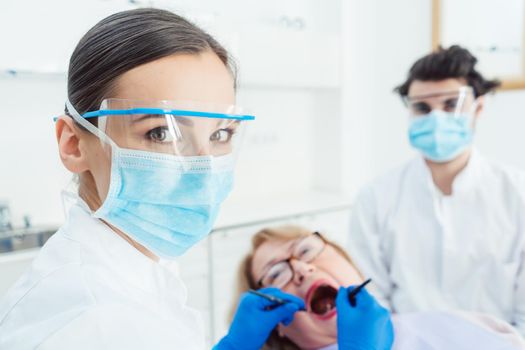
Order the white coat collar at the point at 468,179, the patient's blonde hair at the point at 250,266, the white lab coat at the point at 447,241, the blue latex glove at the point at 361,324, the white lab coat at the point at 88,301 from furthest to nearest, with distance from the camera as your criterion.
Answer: the white coat collar at the point at 468,179, the white lab coat at the point at 447,241, the patient's blonde hair at the point at 250,266, the blue latex glove at the point at 361,324, the white lab coat at the point at 88,301

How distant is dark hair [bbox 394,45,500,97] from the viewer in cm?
177

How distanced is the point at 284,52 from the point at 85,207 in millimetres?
2236

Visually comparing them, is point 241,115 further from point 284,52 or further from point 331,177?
point 331,177

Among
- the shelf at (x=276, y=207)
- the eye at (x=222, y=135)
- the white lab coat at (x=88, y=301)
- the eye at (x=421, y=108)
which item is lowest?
the shelf at (x=276, y=207)

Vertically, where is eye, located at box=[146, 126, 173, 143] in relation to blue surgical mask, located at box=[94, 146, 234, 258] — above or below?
above

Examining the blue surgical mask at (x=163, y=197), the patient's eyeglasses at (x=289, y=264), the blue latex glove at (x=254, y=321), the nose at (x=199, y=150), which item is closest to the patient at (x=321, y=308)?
the patient's eyeglasses at (x=289, y=264)

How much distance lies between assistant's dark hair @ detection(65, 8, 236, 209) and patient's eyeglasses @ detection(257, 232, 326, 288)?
2.21 feet

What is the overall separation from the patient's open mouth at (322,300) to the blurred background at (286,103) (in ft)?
3.40

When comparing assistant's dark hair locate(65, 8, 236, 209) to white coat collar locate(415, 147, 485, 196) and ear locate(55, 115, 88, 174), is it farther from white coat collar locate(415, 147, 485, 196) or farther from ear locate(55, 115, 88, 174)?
white coat collar locate(415, 147, 485, 196)

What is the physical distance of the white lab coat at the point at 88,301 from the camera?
62cm

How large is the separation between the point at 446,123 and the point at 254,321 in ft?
3.72

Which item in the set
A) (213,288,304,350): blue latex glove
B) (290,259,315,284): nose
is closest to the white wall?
(290,259,315,284): nose

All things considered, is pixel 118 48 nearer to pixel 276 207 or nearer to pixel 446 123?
pixel 446 123

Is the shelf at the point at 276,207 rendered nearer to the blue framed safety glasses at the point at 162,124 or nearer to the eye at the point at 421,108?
the eye at the point at 421,108
